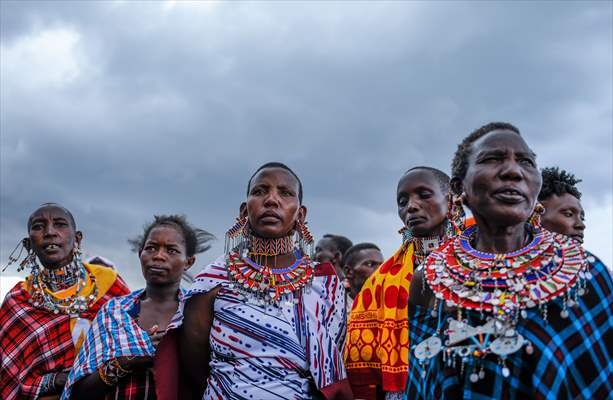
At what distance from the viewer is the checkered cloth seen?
2.66 metres

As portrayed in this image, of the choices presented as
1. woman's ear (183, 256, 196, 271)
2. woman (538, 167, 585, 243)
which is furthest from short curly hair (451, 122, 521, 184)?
woman's ear (183, 256, 196, 271)

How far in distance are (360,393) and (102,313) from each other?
2.16 meters

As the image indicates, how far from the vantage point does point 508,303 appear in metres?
2.76

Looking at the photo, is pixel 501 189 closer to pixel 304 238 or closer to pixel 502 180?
pixel 502 180

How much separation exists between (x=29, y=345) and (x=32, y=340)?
56mm

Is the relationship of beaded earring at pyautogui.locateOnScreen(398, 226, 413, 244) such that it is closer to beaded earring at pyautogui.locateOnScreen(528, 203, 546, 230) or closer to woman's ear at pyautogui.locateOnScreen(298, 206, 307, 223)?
woman's ear at pyautogui.locateOnScreen(298, 206, 307, 223)

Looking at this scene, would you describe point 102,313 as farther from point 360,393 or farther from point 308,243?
point 360,393

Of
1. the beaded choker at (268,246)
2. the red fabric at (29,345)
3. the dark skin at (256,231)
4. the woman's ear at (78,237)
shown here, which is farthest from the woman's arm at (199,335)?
the woman's ear at (78,237)

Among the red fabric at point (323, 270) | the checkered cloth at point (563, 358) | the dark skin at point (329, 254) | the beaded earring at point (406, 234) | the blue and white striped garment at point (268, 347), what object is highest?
the dark skin at point (329, 254)

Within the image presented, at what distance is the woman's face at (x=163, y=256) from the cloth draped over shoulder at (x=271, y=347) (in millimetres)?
1162

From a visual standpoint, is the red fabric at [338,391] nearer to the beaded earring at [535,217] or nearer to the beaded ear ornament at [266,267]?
the beaded ear ornament at [266,267]

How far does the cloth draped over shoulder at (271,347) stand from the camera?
3922 millimetres

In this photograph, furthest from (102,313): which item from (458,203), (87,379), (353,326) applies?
(458,203)

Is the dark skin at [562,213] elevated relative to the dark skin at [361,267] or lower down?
lower down
